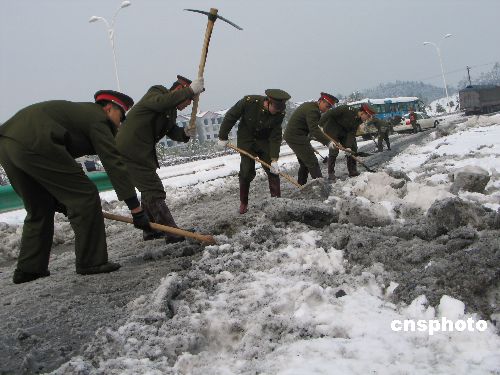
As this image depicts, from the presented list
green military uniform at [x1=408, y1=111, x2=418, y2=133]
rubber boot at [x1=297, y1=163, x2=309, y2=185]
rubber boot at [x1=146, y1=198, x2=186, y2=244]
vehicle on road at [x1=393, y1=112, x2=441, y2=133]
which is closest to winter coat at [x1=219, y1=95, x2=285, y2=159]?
rubber boot at [x1=297, y1=163, x2=309, y2=185]

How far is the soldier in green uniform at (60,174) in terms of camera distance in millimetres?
3299

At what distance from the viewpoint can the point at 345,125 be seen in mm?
8625

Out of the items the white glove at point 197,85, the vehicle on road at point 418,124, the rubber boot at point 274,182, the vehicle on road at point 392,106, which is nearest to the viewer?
the white glove at point 197,85

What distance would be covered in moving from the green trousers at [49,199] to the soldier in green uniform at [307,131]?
4.08 meters

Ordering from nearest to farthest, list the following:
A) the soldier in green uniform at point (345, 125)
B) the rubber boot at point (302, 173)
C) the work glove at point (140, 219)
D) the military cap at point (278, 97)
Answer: the work glove at point (140, 219)
the military cap at point (278, 97)
the rubber boot at point (302, 173)
the soldier in green uniform at point (345, 125)

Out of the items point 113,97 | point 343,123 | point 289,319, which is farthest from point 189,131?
point 343,123

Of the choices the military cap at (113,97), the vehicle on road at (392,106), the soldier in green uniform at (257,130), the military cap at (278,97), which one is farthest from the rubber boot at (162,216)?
the vehicle on road at (392,106)

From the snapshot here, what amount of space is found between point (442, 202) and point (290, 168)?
8.54 m

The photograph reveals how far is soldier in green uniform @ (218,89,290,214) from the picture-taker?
19.2 ft

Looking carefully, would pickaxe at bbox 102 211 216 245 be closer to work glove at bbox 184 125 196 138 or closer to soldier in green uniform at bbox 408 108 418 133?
work glove at bbox 184 125 196 138

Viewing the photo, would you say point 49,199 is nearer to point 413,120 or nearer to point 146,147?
point 146,147

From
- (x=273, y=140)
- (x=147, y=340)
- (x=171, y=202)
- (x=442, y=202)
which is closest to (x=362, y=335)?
(x=147, y=340)

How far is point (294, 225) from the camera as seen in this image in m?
4.28

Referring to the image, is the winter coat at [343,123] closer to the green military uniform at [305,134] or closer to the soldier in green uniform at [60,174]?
the green military uniform at [305,134]
